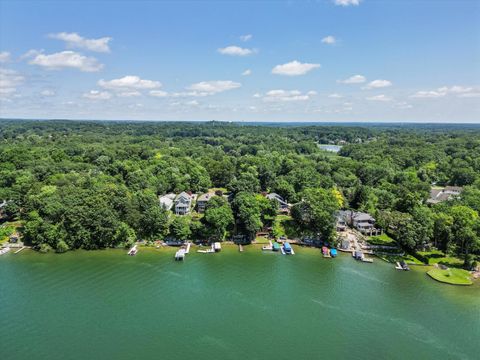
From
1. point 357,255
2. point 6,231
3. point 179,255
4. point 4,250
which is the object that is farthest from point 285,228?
point 6,231

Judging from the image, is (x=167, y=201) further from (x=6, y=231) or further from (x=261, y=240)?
(x=6, y=231)

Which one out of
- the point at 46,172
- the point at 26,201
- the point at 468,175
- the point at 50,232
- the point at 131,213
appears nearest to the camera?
the point at 50,232

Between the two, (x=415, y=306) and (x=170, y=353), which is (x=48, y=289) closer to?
(x=170, y=353)

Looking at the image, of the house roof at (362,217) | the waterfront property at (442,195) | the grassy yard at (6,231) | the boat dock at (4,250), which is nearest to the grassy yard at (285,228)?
the house roof at (362,217)

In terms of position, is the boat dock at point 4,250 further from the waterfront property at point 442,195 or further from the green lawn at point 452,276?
the waterfront property at point 442,195

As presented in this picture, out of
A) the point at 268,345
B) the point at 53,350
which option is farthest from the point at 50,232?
the point at 268,345

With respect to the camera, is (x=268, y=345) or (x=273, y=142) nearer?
(x=268, y=345)
